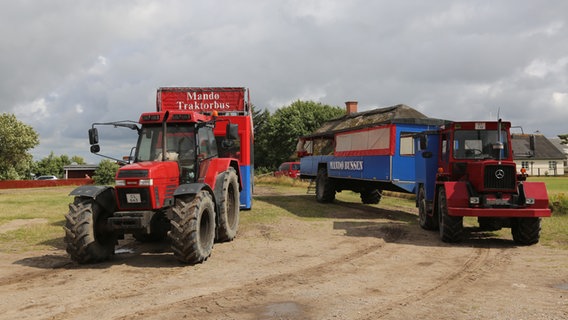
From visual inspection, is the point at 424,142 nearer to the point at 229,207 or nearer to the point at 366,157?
the point at 229,207

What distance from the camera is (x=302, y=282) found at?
745 cm

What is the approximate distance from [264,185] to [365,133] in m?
16.2

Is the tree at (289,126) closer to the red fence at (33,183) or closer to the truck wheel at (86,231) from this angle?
the red fence at (33,183)

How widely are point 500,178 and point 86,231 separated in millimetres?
7951

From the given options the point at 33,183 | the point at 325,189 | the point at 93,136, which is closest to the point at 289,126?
the point at 33,183

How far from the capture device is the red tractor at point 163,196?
8.46 metres

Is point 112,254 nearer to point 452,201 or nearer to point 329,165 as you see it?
point 452,201

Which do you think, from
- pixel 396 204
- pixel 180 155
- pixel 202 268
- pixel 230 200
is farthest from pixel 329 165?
pixel 202 268

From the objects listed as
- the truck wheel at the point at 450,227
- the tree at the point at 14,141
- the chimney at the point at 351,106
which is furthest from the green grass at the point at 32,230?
the chimney at the point at 351,106

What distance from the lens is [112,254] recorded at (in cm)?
933

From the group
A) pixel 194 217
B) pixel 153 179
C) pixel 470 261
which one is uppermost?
pixel 153 179

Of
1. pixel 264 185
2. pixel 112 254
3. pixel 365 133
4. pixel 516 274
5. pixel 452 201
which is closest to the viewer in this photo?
pixel 516 274

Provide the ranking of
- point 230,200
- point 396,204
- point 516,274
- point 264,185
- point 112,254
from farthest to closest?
point 264,185, point 396,204, point 230,200, point 112,254, point 516,274

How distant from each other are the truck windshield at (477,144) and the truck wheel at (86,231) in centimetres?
764
